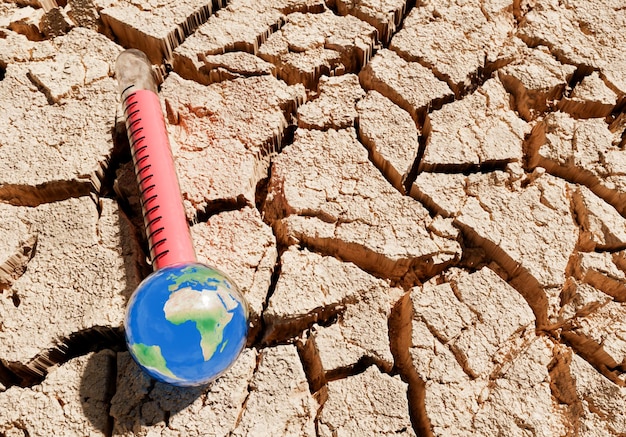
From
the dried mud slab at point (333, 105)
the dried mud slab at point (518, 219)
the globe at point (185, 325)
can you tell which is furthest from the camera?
the dried mud slab at point (333, 105)

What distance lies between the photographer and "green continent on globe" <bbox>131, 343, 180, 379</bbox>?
46.4 inches

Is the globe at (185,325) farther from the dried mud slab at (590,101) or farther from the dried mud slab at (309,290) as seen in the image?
the dried mud slab at (590,101)

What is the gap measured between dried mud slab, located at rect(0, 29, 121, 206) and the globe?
0.65m

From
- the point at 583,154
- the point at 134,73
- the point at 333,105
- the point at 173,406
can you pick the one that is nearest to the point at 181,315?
the point at 173,406

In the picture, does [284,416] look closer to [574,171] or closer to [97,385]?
[97,385]

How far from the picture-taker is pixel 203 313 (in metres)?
1.17

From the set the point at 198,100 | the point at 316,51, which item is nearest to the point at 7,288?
the point at 198,100

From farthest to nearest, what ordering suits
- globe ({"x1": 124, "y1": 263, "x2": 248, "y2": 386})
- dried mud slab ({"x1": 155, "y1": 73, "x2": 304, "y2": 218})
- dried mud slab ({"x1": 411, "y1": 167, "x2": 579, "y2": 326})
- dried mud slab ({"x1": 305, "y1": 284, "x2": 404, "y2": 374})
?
dried mud slab ({"x1": 155, "y1": 73, "x2": 304, "y2": 218}) < dried mud slab ({"x1": 411, "y1": 167, "x2": 579, "y2": 326}) < dried mud slab ({"x1": 305, "y1": 284, "x2": 404, "y2": 374}) < globe ({"x1": 124, "y1": 263, "x2": 248, "y2": 386})

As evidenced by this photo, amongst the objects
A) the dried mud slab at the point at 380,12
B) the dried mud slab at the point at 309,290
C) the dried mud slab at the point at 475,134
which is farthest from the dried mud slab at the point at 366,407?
the dried mud slab at the point at 380,12

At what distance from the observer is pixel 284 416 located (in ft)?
4.56

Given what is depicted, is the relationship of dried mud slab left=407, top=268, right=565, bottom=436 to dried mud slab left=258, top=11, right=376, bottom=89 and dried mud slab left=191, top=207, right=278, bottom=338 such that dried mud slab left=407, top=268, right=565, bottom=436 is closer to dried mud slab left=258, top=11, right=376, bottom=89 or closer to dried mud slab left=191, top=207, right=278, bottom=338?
dried mud slab left=191, top=207, right=278, bottom=338

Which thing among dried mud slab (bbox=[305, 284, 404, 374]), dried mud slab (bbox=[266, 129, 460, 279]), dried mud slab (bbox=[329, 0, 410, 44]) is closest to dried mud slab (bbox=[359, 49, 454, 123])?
dried mud slab (bbox=[329, 0, 410, 44])

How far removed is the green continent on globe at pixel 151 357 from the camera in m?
1.18

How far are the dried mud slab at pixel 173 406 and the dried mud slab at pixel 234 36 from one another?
1.04m
